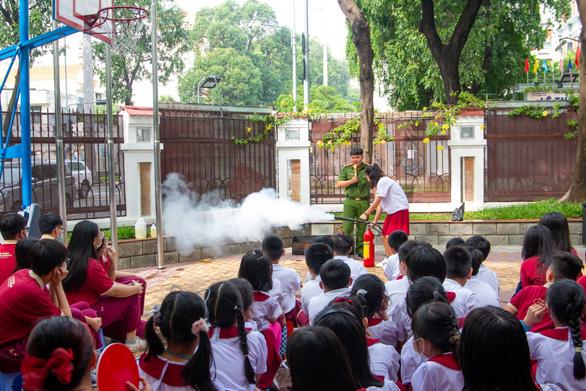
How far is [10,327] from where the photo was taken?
436cm

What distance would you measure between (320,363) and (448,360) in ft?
2.88

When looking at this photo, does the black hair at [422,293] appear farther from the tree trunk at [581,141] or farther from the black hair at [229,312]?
the tree trunk at [581,141]

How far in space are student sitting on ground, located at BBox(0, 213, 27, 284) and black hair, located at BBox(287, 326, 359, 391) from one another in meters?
3.43

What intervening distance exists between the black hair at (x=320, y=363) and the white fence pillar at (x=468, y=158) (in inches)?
462

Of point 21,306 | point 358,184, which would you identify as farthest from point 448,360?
point 358,184

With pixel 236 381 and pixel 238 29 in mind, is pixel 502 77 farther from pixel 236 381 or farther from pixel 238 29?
pixel 238 29

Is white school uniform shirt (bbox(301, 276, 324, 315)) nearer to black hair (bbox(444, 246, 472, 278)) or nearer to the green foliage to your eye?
black hair (bbox(444, 246, 472, 278))

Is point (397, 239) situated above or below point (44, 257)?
below

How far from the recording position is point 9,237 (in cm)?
583

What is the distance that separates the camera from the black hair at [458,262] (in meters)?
5.20

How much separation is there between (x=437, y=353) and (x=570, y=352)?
2.60 feet

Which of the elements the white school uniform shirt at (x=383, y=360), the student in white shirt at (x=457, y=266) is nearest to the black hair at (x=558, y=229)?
the student in white shirt at (x=457, y=266)

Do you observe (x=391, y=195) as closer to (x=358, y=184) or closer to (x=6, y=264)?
(x=358, y=184)

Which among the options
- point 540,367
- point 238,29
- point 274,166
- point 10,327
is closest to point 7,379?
point 10,327
